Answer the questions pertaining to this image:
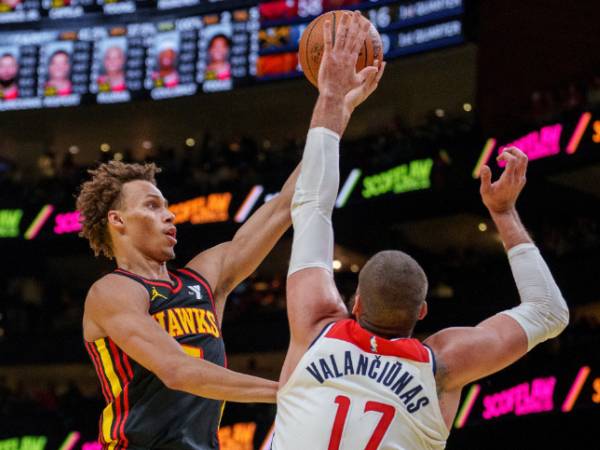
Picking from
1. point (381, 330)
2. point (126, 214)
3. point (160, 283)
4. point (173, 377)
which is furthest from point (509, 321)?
point (126, 214)

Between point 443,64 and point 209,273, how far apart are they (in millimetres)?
17416

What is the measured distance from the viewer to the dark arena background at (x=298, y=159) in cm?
1650

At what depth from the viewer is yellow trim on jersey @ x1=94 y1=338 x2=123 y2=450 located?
450 cm

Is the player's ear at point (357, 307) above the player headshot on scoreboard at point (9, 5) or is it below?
below

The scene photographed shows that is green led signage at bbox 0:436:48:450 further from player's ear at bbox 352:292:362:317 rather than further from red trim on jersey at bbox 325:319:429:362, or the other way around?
red trim on jersey at bbox 325:319:429:362

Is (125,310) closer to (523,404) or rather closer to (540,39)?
(523,404)

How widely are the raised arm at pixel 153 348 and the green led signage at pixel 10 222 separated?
18330 millimetres

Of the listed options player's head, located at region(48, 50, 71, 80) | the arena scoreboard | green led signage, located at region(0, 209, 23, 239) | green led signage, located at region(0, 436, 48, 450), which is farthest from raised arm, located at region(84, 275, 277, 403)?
green led signage, located at region(0, 209, 23, 239)

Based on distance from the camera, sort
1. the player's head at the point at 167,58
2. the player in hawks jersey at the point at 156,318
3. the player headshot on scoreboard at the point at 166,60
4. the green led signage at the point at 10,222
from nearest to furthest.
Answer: the player in hawks jersey at the point at 156,318
the player headshot on scoreboard at the point at 166,60
the player's head at the point at 167,58
the green led signage at the point at 10,222

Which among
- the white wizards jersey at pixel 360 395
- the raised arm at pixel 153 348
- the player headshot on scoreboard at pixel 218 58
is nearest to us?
the white wizards jersey at pixel 360 395

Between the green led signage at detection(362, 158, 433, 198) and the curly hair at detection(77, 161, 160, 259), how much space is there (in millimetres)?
13826

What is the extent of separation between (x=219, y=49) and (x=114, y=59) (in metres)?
2.11

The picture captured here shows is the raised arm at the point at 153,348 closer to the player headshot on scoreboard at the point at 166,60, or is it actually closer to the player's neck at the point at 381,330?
the player's neck at the point at 381,330

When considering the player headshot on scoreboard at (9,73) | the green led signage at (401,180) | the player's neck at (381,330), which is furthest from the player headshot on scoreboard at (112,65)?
the player's neck at (381,330)
